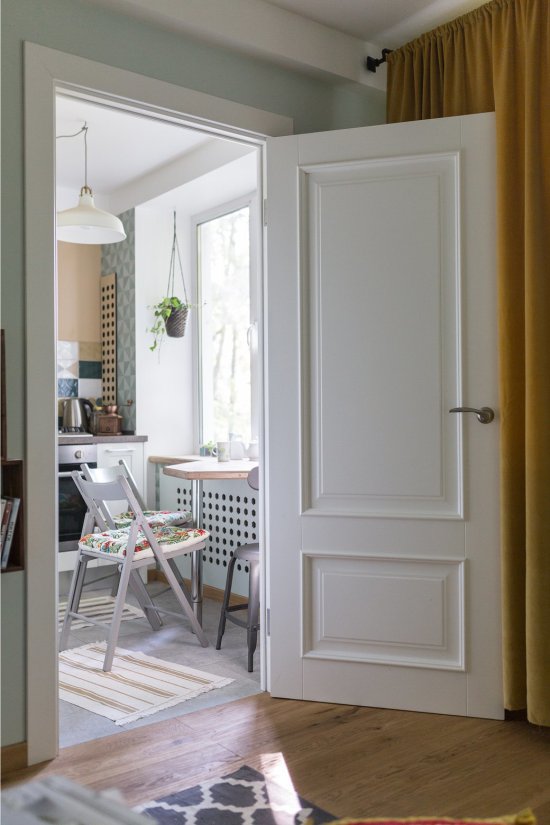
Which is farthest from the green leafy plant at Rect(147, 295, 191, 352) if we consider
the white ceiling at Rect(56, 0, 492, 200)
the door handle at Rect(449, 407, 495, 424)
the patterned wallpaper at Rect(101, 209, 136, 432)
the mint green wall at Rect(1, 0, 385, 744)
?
the door handle at Rect(449, 407, 495, 424)

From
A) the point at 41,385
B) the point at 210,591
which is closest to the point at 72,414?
the point at 210,591

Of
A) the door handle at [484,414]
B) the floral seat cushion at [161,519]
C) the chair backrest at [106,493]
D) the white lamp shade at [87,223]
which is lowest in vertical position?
the floral seat cushion at [161,519]

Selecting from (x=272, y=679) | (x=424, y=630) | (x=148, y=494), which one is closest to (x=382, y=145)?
(x=424, y=630)

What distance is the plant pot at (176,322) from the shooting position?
4820mm

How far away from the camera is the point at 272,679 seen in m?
2.84

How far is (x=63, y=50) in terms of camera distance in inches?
95.4

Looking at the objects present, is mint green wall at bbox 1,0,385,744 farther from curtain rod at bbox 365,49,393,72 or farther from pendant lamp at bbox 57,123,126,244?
pendant lamp at bbox 57,123,126,244

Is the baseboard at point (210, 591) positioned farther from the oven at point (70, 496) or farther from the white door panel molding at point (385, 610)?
the white door panel molding at point (385, 610)

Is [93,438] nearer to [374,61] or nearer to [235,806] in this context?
[374,61]

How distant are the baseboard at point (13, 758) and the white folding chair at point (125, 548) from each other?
2.91ft

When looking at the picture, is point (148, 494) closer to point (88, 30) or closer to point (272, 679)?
point (272, 679)

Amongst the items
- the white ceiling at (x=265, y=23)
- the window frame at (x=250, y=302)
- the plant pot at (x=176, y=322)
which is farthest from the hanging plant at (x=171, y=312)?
the white ceiling at (x=265, y=23)

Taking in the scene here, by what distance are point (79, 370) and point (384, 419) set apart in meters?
2.99

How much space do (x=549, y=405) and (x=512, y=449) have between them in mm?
189
